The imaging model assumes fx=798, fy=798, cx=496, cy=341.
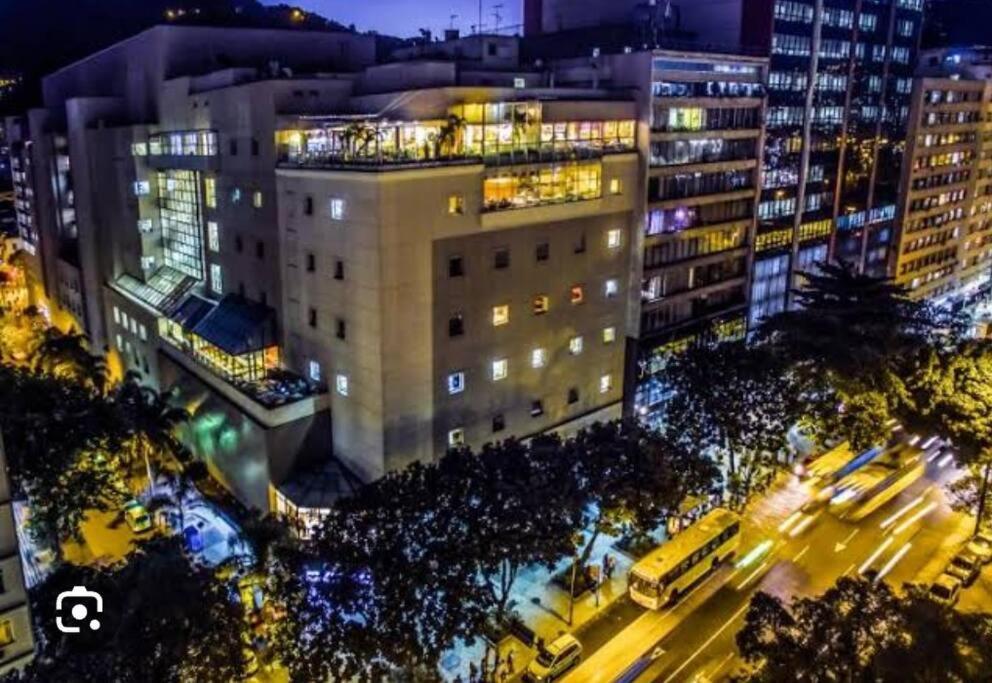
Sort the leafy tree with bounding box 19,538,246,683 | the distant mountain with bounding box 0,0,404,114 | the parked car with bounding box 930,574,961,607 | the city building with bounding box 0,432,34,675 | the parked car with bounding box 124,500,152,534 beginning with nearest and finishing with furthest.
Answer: the leafy tree with bounding box 19,538,246,683 → the city building with bounding box 0,432,34,675 → the parked car with bounding box 930,574,961,607 → the parked car with bounding box 124,500,152,534 → the distant mountain with bounding box 0,0,404,114

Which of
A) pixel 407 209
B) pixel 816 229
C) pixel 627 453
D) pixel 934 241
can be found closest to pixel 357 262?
pixel 407 209

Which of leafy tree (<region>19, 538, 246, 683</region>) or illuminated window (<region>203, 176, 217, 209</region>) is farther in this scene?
illuminated window (<region>203, 176, 217, 209</region>)

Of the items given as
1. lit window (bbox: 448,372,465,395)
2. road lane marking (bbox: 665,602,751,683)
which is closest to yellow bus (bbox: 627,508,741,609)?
road lane marking (bbox: 665,602,751,683)

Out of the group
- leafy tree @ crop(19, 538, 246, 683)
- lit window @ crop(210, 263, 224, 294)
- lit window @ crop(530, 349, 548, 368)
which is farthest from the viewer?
lit window @ crop(210, 263, 224, 294)

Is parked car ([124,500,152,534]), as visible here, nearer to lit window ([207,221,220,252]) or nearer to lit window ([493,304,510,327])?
lit window ([207,221,220,252])

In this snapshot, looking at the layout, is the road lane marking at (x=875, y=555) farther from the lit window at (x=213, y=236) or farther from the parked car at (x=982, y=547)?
the lit window at (x=213, y=236)

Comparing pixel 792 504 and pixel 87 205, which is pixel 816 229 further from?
pixel 87 205

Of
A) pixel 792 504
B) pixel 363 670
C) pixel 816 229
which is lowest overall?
pixel 792 504

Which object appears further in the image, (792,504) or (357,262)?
(792,504)
